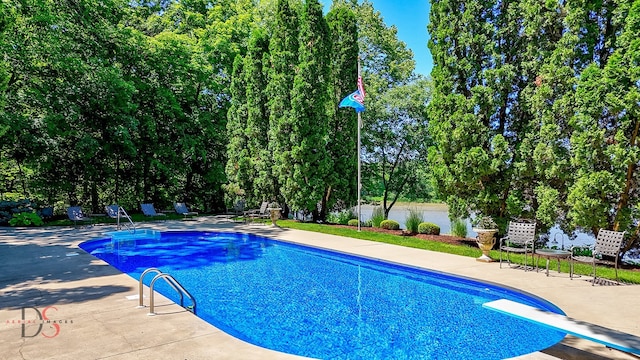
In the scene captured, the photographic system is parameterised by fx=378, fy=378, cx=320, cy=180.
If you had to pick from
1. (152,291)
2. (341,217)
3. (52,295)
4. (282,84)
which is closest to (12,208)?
(282,84)

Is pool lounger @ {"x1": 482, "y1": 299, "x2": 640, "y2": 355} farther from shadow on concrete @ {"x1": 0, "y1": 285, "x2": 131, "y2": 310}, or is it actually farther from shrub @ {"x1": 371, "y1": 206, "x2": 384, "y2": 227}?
shrub @ {"x1": 371, "y1": 206, "x2": 384, "y2": 227}

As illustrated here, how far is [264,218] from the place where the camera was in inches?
691

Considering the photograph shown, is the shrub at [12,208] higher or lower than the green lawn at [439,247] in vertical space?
higher

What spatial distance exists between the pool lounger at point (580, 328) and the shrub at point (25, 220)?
16.8 m

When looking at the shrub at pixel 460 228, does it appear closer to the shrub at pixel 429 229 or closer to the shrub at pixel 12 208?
the shrub at pixel 429 229

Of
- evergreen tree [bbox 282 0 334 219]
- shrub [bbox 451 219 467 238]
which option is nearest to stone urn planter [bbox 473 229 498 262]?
shrub [bbox 451 219 467 238]

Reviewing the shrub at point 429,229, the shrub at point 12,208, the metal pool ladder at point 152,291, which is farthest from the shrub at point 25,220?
the shrub at point 429,229

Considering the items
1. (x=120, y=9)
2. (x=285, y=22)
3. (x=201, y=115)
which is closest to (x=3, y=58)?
(x=120, y=9)

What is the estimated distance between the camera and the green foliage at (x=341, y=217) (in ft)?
54.9

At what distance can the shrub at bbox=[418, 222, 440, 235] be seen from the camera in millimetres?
12453

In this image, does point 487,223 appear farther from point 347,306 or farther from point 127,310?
point 127,310

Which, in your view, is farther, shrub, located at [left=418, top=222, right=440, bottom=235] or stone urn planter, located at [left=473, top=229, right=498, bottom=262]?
shrub, located at [left=418, top=222, right=440, bottom=235]

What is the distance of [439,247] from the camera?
10.2 metres

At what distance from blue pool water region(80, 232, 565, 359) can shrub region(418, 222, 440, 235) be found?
389 centimetres
